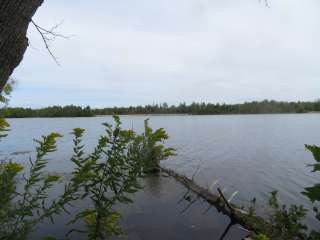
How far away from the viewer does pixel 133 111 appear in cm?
10244

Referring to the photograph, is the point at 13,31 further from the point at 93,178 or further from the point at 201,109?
the point at 201,109

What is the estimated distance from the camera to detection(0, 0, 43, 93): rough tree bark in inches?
63.7

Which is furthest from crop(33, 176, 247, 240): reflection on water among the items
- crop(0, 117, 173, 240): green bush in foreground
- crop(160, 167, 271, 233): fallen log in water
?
crop(0, 117, 173, 240): green bush in foreground

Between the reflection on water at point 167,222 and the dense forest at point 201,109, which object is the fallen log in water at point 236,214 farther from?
the dense forest at point 201,109

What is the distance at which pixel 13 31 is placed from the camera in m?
1.68

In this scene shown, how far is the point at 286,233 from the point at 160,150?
416 centimetres

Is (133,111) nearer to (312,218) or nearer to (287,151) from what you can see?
(287,151)

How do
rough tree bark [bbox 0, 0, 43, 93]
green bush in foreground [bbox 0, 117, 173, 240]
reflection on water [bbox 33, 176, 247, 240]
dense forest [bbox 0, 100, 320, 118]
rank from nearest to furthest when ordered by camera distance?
rough tree bark [bbox 0, 0, 43, 93] < green bush in foreground [bbox 0, 117, 173, 240] < reflection on water [bbox 33, 176, 247, 240] < dense forest [bbox 0, 100, 320, 118]

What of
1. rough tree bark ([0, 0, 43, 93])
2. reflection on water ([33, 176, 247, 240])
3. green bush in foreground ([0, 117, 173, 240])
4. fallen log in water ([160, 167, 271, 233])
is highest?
rough tree bark ([0, 0, 43, 93])

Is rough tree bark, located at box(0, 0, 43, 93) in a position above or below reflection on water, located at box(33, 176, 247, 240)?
above

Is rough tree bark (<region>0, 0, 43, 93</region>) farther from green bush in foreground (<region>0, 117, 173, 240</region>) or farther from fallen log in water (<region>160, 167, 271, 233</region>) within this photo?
fallen log in water (<region>160, 167, 271, 233</region>)

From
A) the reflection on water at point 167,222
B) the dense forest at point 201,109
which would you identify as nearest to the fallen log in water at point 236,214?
the reflection on water at point 167,222

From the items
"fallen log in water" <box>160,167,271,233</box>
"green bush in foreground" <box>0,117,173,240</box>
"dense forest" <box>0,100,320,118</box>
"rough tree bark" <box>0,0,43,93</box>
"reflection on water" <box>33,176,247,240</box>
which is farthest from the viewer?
"dense forest" <box>0,100,320,118</box>

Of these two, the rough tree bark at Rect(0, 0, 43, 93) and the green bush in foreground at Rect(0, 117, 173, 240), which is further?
the green bush in foreground at Rect(0, 117, 173, 240)
